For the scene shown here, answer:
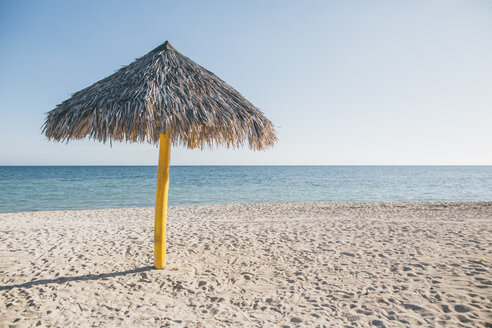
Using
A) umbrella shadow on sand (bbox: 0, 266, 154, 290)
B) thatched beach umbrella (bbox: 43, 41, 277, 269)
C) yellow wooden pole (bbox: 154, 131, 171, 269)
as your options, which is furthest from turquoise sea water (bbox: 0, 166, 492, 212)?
thatched beach umbrella (bbox: 43, 41, 277, 269)

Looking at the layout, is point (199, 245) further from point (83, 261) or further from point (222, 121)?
point (222, 121)

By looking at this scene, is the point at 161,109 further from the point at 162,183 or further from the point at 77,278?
the point at 77,278

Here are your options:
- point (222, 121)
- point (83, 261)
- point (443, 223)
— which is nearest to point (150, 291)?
point (83, 261)

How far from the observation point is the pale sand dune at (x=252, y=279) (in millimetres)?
2967

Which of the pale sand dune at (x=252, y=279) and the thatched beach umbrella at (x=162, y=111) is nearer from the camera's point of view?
the pale sand dune at (x=252, y=279)

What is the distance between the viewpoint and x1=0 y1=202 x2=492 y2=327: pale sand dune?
2967 millimetres

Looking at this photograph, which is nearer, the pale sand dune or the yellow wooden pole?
the pale sand dune

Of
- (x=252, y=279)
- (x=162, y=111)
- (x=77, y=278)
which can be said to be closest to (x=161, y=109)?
(x=162, y=111)

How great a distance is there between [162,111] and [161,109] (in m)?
0.03

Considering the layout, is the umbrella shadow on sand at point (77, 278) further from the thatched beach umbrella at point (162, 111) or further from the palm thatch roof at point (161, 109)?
the palm thatch roof at point (161, 109)

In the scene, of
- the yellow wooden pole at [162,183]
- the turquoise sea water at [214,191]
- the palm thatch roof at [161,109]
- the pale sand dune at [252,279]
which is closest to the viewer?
the pale sand dune at [252,279]

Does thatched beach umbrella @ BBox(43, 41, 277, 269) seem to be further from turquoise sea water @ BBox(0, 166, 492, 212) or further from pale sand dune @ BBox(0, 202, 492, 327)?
turquoise sea water @ BBox(0, 166, 492, 212)

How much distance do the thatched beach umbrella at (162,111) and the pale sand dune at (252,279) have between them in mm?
831

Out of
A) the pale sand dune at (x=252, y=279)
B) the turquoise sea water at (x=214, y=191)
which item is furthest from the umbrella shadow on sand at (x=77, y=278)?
the turquoise sea water at (x=214, y=191)
